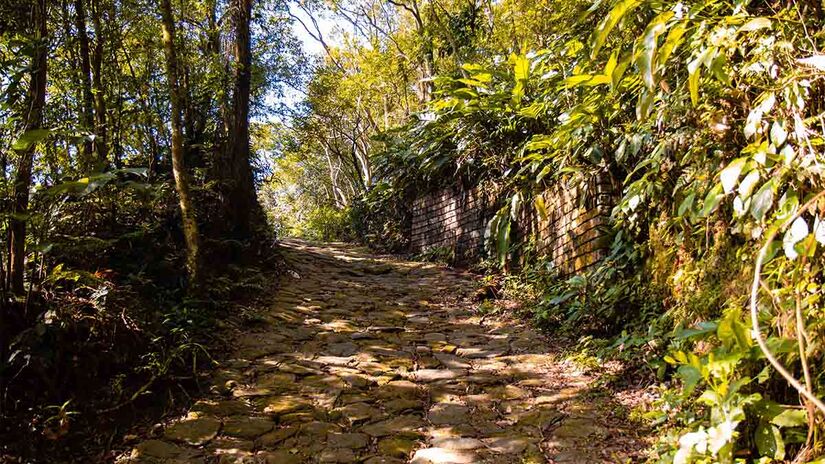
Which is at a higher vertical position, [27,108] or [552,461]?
[27,108]

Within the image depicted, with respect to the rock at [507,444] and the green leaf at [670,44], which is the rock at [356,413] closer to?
the rock at [507,444]

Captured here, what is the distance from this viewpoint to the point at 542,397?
3.19m

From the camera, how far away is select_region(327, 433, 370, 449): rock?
9.04 ft

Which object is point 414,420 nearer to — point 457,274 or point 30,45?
point 30,45

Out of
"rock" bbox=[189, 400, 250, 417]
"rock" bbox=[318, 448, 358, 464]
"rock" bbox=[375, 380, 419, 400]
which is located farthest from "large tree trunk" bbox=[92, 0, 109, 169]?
"rock" bbox=[318, 448, 358, 464]

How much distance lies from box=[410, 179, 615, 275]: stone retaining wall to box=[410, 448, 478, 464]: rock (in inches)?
84.1

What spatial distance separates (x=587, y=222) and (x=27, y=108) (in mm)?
3940

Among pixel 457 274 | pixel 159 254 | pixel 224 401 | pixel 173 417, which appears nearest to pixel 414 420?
pixel 224 401

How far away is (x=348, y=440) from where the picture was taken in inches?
111

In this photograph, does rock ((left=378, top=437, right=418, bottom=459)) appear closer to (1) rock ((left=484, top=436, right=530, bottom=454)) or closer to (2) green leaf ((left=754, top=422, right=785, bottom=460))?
(1) rock ((left=484, top=436, right=530, bottom=454))

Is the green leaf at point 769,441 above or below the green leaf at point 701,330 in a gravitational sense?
below

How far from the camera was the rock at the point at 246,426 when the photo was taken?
286cm

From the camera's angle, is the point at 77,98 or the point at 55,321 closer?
the point at 55,321

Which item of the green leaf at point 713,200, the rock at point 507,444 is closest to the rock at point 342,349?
the rock at point 507,444
